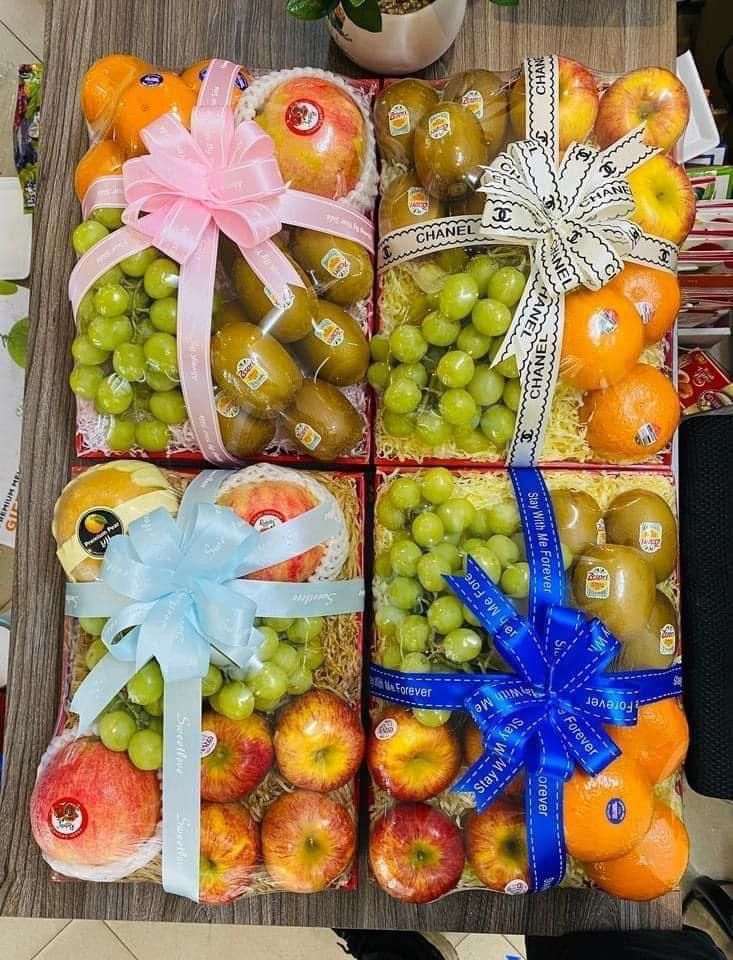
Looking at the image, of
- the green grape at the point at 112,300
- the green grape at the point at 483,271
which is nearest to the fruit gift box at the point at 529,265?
Result: the green grape at the point at 483,271

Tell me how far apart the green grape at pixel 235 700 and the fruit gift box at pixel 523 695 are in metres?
0.16

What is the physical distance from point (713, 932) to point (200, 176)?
1855mm

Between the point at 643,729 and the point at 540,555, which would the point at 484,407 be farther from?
the point at 643,729

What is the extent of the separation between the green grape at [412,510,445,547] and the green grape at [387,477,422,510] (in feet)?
0.09

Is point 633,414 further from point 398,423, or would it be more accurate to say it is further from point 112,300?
point 112,300

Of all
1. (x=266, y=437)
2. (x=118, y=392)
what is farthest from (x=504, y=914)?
(x=118, y=392)

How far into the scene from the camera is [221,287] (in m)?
1.03

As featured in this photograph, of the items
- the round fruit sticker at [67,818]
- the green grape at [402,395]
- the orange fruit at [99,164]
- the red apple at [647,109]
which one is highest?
the red apple at [647,109]

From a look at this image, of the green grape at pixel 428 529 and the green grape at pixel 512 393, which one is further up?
the green grape at pixel 512 393

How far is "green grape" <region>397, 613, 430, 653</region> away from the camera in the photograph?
959 mm

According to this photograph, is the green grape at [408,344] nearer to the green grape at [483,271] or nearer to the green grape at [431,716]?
the green grape at [483,271]

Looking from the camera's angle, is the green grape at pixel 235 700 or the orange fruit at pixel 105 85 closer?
the green grape at pixel 235 700

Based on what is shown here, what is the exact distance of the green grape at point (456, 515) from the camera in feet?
3.19

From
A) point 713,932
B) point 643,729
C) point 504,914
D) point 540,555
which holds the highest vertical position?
point 540,555
